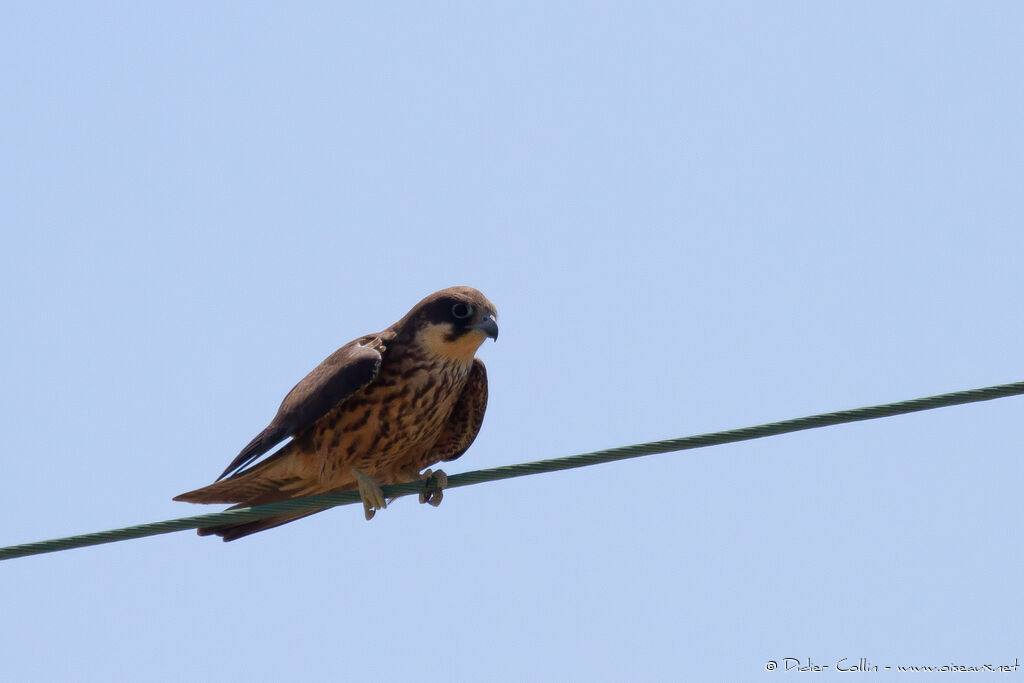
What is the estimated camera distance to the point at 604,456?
4781 mm

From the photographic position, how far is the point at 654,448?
186 inches

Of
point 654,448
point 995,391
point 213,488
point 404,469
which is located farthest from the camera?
point 404,469

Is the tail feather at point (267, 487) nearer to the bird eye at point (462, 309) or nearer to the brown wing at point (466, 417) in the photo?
the brown wing at point (466, 417)

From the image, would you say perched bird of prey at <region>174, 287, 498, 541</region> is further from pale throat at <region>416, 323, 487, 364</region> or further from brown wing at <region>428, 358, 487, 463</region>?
brown wing at <region>428, 358, 487, 463</region>

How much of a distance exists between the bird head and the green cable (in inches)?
54.1

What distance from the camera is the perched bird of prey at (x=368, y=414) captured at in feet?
21.6

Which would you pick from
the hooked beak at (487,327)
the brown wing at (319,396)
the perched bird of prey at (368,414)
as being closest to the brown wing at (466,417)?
the perched bird of prey at (368,414)

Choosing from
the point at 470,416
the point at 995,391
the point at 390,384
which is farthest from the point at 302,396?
the point at 995,391

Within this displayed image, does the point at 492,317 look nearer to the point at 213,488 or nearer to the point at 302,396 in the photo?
the point at 302,396

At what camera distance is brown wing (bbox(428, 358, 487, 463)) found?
711 cm

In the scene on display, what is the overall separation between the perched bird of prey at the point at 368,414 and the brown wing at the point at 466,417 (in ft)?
0.43

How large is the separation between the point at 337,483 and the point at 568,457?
7.55 ft

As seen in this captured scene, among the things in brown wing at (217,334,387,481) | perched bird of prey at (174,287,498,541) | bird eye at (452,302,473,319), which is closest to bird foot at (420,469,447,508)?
perched bird of prey at (174,287,498,541)

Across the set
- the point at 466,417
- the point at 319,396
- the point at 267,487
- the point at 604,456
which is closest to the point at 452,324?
the point at 466,417
